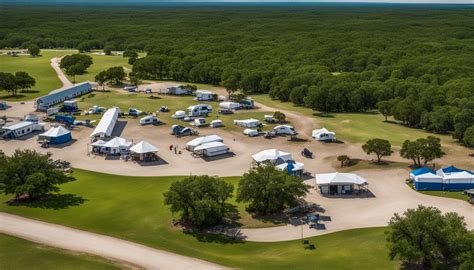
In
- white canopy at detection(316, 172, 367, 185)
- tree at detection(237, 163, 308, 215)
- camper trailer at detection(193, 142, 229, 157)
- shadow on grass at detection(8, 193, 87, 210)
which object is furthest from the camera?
camper trailer at detection(193, 142, 229, 157)

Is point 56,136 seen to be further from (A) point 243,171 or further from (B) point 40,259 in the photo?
(B) point 40,259

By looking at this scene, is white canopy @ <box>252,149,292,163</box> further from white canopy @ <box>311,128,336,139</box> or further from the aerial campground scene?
white canopy @ <box>311,128,336,139</box>

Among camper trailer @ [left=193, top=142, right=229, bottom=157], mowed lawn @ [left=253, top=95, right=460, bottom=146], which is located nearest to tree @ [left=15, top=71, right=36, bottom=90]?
mowed lawn @ [left=253, top=95, right=460, bottom=146]

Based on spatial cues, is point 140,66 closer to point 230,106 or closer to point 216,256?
point 230,106

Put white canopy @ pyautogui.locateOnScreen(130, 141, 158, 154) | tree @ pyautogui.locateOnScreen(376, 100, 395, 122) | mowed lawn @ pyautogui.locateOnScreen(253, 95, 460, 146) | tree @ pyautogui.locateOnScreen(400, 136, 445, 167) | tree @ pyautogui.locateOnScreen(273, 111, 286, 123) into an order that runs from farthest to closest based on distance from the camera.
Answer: tree @ pyautogui.locateOnScreen(376, 100, 395, 122) < tree @ pyautogui.locateOnScreen(273, 111, 286, 123) < mowed lawn @ pyautogui.locateOnScreen(253, 95, 460, 146) < white canopy @ pyautogui.locateOnScreen(130, 141, 158, 154) < tree @ pyautogui.locateOnScreen(400, 136, 445, 167)

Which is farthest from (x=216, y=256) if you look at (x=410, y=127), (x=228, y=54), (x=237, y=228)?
(x=228, y=54)

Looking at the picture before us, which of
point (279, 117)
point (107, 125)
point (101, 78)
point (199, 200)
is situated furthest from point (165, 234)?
point (101, 78)
